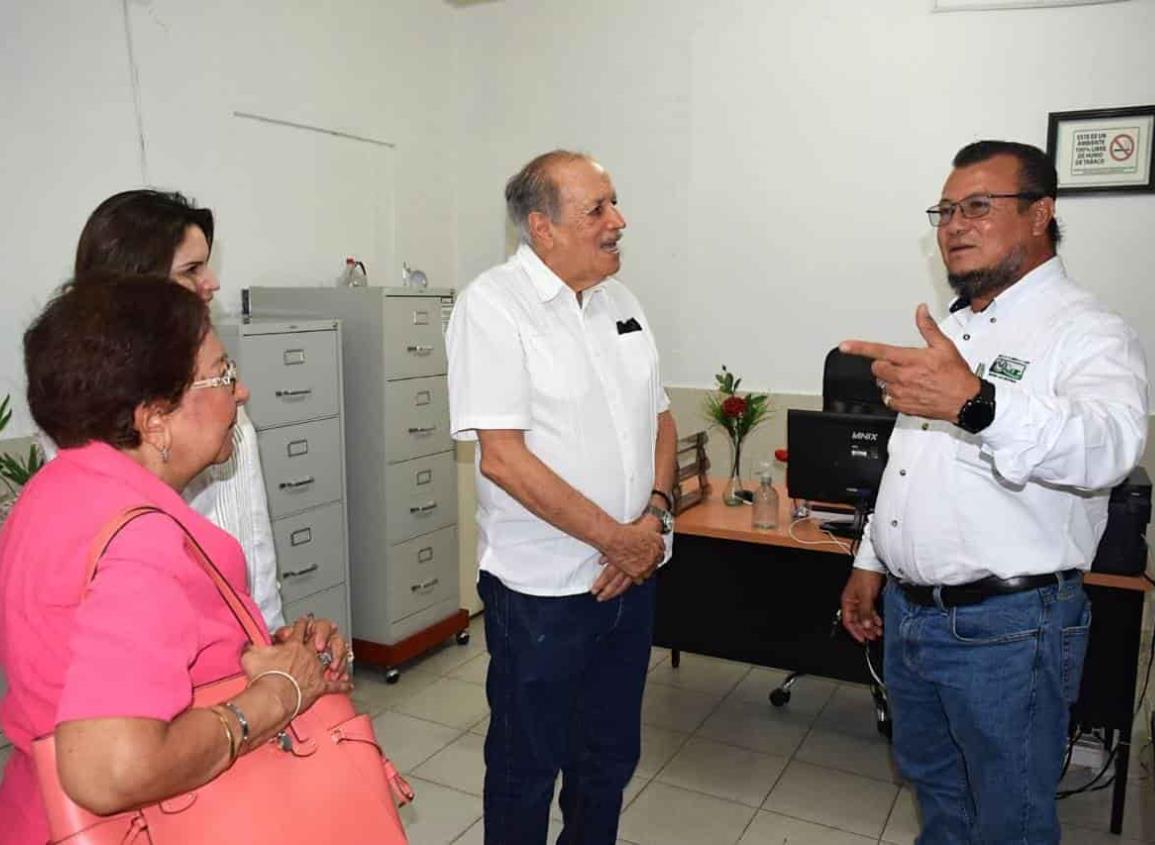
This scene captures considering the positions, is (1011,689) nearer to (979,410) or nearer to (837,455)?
(979,410)

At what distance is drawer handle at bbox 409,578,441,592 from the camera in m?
3.82

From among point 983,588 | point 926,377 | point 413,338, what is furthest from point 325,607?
point 926,377

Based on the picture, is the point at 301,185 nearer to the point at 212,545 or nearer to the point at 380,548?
the point at 380,548

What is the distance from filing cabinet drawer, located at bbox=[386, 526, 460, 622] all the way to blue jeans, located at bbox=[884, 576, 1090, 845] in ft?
7.98

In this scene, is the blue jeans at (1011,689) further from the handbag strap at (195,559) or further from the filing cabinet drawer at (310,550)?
the filing cabinet drawer at (310,550)

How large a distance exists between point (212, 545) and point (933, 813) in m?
1.71

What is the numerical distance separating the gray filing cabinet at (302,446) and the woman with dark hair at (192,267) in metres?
1.52

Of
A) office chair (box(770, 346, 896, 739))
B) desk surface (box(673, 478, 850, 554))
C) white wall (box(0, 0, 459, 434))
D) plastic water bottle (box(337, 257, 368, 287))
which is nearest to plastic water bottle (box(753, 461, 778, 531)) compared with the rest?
desk surface (box(673, 478, 850, 554))

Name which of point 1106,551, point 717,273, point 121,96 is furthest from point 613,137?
point 1106,551

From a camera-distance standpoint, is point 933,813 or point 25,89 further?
point 25,89

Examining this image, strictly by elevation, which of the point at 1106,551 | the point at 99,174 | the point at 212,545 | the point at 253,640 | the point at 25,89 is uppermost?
the point at 25,89

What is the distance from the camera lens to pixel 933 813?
6.41 feet

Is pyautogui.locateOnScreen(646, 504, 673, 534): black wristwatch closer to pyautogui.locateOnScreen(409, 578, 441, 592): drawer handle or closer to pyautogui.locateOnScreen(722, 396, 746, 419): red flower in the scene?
pyautogui.locateOnScreen(722, 396, 746, 419): red flower

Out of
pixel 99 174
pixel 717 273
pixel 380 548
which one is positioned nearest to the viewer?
pixel 99 174
